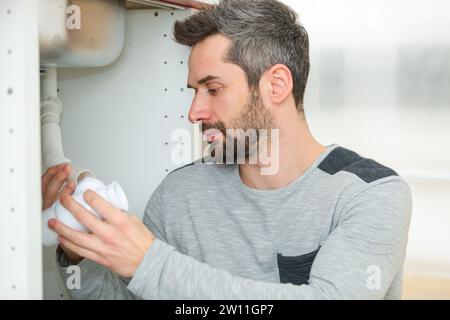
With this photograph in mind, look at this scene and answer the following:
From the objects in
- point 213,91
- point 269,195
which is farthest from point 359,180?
point 213,91

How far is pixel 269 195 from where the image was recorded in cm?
102

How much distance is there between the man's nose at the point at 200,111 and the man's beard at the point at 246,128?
2 centimetres

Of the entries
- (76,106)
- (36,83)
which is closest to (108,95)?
(76,106)

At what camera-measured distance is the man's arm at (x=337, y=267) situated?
0.79m

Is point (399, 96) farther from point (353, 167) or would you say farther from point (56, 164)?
point (56, 164)

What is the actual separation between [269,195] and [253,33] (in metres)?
0.27

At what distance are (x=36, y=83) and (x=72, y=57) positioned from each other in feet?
0.81

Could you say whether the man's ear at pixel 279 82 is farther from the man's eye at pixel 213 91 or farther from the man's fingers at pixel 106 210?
the man's fingers at pixel 106 210

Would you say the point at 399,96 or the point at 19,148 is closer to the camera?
the point at 19,148

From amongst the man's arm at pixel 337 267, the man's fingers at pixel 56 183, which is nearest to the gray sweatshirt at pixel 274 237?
the man's arm at pixel 337 267

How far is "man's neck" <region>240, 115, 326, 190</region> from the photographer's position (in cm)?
104

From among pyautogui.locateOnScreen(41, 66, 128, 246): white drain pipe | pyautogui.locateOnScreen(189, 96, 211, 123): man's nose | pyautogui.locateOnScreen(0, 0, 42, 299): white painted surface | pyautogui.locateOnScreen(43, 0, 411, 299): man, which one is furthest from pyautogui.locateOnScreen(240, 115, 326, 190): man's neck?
pyautogui.locateOnScreen(0, 0, 42, 299): white painted surface

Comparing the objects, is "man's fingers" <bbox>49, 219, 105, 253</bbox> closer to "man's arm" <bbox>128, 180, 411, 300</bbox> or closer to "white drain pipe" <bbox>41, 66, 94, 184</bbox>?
"man's arm" <bbox>128, 180, 411, 300</bbox>

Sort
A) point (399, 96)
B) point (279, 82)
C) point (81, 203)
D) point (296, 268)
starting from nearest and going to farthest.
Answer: point (81, 203) < point (296, 268) < point (279, 82) < point (399, 96)
